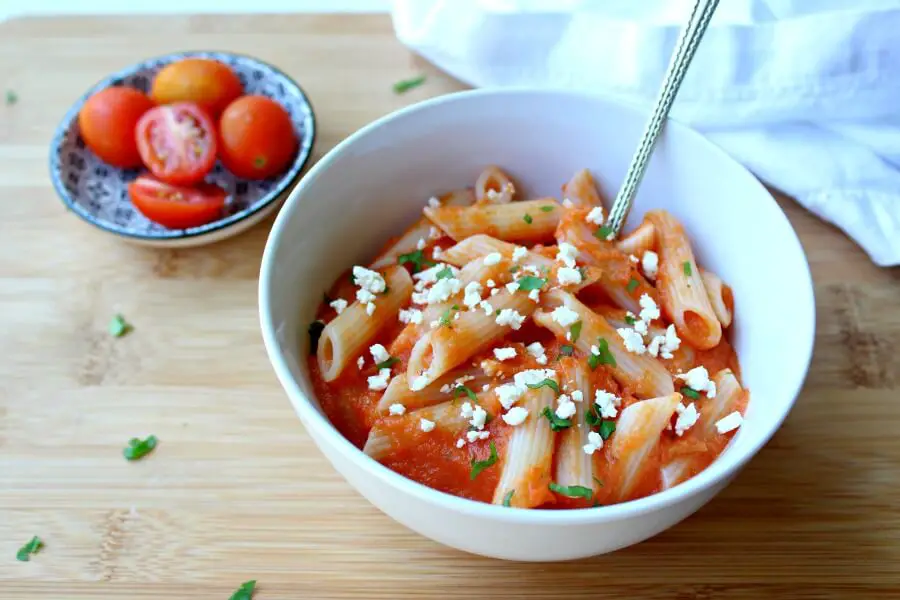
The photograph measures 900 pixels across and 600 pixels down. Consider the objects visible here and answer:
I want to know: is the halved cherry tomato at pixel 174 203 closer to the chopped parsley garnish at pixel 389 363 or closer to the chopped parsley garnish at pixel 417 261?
the chopped parsley garnish at pixel 417 261

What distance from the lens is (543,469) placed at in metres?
1.36

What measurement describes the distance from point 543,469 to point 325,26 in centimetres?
164

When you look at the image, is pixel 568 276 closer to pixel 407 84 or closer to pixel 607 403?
pixel 607 403

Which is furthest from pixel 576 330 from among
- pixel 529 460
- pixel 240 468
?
pixel 240 468

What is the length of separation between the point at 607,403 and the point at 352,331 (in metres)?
0.47

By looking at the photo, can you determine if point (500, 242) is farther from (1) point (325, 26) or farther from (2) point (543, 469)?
(1) point (325, 26)

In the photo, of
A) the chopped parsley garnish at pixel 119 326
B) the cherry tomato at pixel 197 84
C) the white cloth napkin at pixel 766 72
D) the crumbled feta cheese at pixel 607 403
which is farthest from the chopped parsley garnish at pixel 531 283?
the cherry tomato at pixel 197 84

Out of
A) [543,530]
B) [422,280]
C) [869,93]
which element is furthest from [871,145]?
[543,530]

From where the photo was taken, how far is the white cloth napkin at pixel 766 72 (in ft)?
6.60

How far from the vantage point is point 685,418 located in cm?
141

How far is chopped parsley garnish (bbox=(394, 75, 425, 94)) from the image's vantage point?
236cm

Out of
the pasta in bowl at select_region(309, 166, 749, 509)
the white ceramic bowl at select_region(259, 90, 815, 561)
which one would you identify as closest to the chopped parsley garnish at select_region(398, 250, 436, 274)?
the pasta in bowl at select_region(309, 166, 749, 509)

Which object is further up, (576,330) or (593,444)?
(576,330)

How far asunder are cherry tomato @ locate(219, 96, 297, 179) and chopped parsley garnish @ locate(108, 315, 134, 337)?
0.50m
